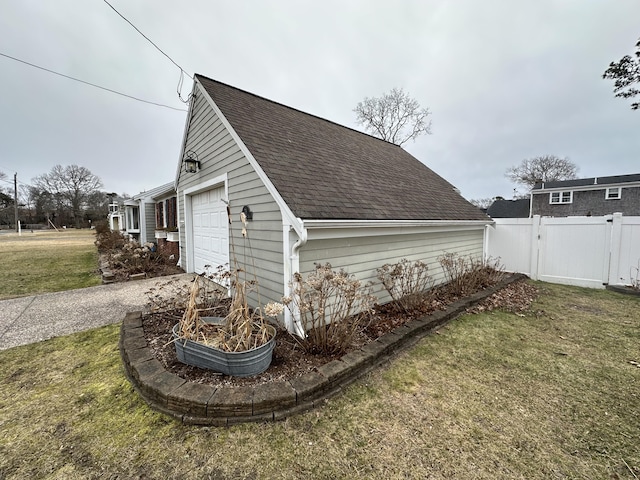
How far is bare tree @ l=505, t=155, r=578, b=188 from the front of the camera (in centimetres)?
3256

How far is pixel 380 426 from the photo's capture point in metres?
2.19

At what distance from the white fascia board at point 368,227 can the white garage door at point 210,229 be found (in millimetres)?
2698

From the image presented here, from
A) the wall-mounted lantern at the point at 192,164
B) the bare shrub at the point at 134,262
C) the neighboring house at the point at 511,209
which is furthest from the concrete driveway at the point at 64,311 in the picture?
the neighboring house at the point at 511,209

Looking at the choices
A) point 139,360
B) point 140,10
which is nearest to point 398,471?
point 139,360

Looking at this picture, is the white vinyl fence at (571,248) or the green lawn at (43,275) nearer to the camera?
the white vinyl fence at (571,248)

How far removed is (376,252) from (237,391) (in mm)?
3209

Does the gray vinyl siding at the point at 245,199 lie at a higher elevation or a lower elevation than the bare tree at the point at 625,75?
lower

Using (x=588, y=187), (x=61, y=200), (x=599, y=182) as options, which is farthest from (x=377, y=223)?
(x=61, y=200)

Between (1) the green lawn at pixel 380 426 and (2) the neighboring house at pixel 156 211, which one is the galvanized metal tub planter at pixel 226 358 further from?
(2) the neighboring house at pixel 156 211

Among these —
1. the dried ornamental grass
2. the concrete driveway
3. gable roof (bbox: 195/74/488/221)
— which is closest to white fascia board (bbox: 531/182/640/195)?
gable roof (bbox: 195/74/488/221)

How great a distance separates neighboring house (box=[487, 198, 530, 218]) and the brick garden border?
31.3 m

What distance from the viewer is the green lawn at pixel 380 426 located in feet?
5.93

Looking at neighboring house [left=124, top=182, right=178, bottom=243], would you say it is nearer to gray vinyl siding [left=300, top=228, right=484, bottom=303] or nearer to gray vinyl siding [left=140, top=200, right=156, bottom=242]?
gray vinyl siding [left=140, top=200, right=156, bottom=242]

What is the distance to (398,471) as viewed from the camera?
1.78 metres
